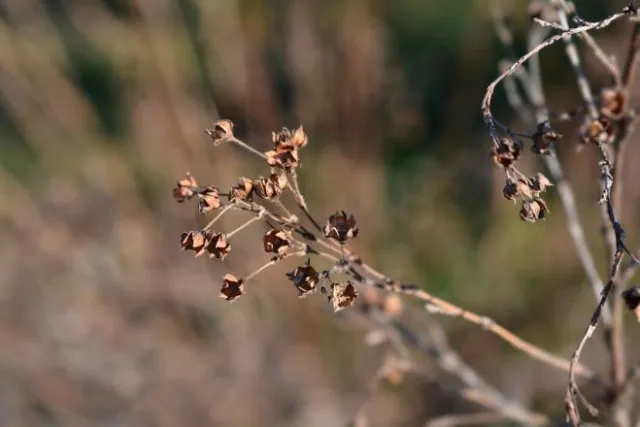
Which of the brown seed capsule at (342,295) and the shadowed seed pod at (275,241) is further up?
the shadowed seed pod at (275,241)

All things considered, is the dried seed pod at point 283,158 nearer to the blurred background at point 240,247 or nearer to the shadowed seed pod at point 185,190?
the shadowed seed pod at point 185,190

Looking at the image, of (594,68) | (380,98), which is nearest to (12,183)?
(380,98)

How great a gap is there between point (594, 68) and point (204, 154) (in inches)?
41.4

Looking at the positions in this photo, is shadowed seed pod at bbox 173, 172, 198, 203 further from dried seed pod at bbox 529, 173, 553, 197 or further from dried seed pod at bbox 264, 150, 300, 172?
dried seed pod at bbox 529, 173, 553, 197

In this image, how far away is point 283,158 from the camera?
0.62 meters

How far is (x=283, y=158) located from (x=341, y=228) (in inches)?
2.8

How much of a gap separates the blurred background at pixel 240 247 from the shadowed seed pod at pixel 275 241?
1.46m

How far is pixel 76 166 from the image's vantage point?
2.61 m

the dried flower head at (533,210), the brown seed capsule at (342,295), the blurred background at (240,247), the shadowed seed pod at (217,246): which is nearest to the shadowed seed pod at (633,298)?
the dried flower head at (533,210)

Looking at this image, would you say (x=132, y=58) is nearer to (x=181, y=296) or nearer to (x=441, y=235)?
(x=181, y=296)

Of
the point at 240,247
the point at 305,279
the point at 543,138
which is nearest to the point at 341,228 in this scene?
the point at 305,279

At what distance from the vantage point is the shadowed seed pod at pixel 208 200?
62 centimetres

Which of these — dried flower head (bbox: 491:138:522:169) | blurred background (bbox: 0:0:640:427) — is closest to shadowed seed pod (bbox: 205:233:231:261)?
dried flower head (bbox: 491:138:522:169)

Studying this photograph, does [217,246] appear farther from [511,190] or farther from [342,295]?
[511,190]
